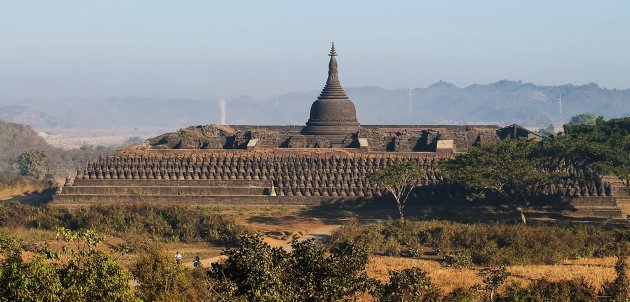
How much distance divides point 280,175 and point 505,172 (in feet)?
54.3

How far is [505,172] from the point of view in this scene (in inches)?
1967

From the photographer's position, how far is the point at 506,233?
4331 centimetres

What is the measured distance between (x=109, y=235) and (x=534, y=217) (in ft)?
80.0

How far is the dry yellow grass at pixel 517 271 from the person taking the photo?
35.6m

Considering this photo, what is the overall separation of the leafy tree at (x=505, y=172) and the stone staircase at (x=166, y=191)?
42.7 feet

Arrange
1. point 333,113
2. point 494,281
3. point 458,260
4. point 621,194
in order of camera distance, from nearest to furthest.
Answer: point 494,281
point 458,260
point 621,194
point 333,113

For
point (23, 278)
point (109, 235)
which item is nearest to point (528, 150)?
point (109, 235)

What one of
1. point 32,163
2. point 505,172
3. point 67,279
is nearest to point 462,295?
point 67,279

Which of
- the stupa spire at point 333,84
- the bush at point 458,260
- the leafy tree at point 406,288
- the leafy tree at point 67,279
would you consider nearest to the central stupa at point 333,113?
the stupa spire at point 333,84

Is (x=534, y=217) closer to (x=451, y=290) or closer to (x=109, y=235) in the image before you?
(x=451, y=290)

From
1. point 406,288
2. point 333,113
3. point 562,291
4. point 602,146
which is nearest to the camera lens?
point 406,288

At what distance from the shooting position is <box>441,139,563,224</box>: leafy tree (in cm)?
5009

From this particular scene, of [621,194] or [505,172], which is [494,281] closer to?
[505,172]

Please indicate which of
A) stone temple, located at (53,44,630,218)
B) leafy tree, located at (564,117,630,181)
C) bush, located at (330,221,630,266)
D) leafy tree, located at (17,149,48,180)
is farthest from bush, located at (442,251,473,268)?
leafy tree, located at (17,149,48,180)
